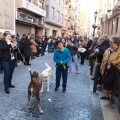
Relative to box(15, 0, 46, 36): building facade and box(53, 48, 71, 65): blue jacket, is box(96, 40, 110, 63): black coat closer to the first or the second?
box(53, 48, 71, 65): blue jacket

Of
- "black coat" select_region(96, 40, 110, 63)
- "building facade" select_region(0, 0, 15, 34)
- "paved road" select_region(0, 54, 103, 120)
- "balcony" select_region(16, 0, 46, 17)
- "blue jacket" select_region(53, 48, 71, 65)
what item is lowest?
"paved road" select_region(0, 54, 103, 120)

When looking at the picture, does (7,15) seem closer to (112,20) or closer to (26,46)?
(26,46)

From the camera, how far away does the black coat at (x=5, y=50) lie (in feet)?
19.5

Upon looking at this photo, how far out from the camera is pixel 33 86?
485 centimetres

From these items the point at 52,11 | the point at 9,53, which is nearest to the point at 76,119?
the point at 9,53

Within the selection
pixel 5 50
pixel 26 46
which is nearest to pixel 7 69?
pixel 5 50

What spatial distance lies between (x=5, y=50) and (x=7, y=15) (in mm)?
13788

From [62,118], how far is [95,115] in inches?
31.8

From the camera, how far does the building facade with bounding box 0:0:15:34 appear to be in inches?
690

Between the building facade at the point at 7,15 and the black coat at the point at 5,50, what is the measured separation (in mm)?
11127

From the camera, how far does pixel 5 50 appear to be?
6.03 metres

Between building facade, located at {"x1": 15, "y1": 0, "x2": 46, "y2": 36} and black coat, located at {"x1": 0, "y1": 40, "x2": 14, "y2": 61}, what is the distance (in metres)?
16.3

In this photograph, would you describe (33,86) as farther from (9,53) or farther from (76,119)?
(9,53)

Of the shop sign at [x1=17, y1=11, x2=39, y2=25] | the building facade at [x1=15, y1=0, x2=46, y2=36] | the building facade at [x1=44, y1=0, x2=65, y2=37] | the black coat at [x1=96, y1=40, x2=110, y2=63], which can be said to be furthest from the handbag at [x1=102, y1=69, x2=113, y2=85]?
the building facade at [x1=44, y1=0, x2=65, y2=37]
